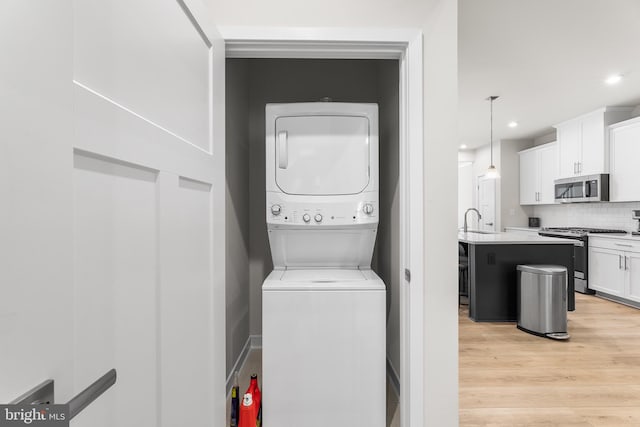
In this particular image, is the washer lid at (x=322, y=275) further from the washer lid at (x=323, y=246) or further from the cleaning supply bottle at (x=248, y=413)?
the cleaning supply bottle at (x=248, y=413)

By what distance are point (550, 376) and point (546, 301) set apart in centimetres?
93

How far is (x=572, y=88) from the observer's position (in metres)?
4.00

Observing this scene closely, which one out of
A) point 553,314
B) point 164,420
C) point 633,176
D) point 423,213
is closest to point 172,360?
point 164,420

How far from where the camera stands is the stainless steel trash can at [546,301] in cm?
304

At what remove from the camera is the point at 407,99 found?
1462 millimetres

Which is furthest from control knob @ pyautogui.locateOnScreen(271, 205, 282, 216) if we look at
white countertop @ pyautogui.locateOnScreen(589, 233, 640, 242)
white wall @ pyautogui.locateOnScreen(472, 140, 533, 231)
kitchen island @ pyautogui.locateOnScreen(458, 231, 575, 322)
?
white wall @ pyautogui.locateOnScreen(472, 140, 533, 231)

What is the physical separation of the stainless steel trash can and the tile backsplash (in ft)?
8.83

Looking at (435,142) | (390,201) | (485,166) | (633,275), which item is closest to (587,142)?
(633,275)

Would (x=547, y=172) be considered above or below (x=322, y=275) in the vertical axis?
above

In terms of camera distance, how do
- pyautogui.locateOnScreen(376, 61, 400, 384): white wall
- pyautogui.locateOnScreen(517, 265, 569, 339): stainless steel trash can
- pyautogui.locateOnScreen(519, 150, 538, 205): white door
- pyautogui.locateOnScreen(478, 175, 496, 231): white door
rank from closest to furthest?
pyautogui.locateOnScreen(376, 61, 400, 384): white wall
pyautogui.locateOnScreen(517, 265, 569, 339): stainless steel trash can
pyautogui.locateOnScreen(519, 150, 538, 205): white door
pyautogui.locateOnScreen(478, 175, 496, 231): white door

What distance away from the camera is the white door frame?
140 centimetres

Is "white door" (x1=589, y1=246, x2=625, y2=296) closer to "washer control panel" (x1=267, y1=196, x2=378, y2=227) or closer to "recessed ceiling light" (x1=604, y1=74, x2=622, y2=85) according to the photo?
"recessed ceiling light" (x1=604, y1=74, x2=622, y2=85)

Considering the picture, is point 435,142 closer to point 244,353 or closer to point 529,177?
point 244,353

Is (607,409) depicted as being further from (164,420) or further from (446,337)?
(164,420)
